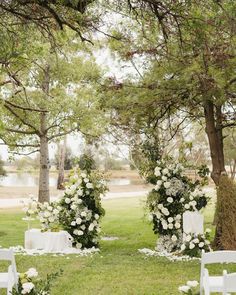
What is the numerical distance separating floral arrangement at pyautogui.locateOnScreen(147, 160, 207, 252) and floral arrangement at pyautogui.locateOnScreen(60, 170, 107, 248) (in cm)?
122

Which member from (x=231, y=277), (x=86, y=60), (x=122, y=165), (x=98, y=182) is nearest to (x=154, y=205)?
(x=98, y=182)

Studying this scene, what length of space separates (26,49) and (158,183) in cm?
544

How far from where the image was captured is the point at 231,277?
3506mm

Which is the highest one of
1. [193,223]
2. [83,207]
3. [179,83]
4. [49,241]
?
[179,83]

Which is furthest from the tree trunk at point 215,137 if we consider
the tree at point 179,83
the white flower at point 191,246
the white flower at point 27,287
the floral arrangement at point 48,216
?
the white flower at point 27,287

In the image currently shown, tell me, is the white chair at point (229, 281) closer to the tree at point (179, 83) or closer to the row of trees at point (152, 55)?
the row of trees at point (152, 55)

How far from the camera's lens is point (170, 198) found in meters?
10.8

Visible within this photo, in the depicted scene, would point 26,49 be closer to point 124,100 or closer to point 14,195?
point 124,100

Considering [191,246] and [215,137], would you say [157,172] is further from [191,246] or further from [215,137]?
[191,246]

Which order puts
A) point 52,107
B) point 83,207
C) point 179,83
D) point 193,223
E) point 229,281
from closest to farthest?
1. point 229,281
2. point 179,83
3. point 193,223
4. point 83,207
5. point 52,107

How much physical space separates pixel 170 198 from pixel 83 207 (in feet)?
6.44

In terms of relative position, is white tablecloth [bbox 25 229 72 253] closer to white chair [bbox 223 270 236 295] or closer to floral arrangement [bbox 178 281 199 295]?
white chair [bbox 223 270 236 295]

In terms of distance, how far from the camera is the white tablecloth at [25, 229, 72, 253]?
10867 millimetres

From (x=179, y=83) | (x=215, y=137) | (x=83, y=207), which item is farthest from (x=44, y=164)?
(x=179, y=83)
